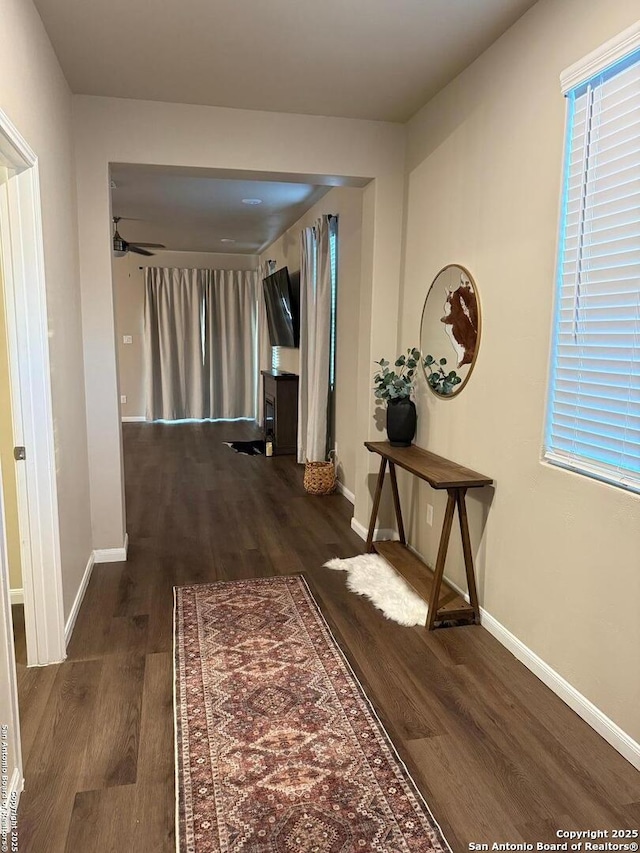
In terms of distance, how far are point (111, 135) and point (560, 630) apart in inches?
129

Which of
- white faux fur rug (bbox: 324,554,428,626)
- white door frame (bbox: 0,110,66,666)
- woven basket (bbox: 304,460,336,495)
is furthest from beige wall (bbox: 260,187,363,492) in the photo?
white door frame (bbox: 0,110,66,666)

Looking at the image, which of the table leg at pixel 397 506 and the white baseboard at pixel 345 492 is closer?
the table leg at pixel 397 506

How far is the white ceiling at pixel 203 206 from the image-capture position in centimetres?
477

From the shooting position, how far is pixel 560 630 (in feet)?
7.39

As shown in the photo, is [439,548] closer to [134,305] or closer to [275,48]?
[275,48]

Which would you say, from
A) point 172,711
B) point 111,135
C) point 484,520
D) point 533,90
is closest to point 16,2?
point 111,135

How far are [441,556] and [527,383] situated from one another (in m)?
0.88

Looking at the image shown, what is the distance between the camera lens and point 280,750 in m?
1.94

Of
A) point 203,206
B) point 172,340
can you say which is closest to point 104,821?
point 203,206

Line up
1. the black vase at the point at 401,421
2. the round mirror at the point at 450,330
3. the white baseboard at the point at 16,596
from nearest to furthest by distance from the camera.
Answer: the round mirror at the point at 450,330 → the white baseboard at the point at 16,596 → the black vase at the point at 401,421

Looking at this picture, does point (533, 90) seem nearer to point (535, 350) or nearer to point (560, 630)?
point (535, 350)

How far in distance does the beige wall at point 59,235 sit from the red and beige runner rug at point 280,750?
77cm

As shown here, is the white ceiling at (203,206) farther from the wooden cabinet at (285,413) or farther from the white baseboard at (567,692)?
the white baseboard at (567,692)

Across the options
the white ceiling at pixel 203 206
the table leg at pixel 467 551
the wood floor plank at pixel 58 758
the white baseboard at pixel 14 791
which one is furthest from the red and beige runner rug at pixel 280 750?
the white ceiling at pixel 203 206
